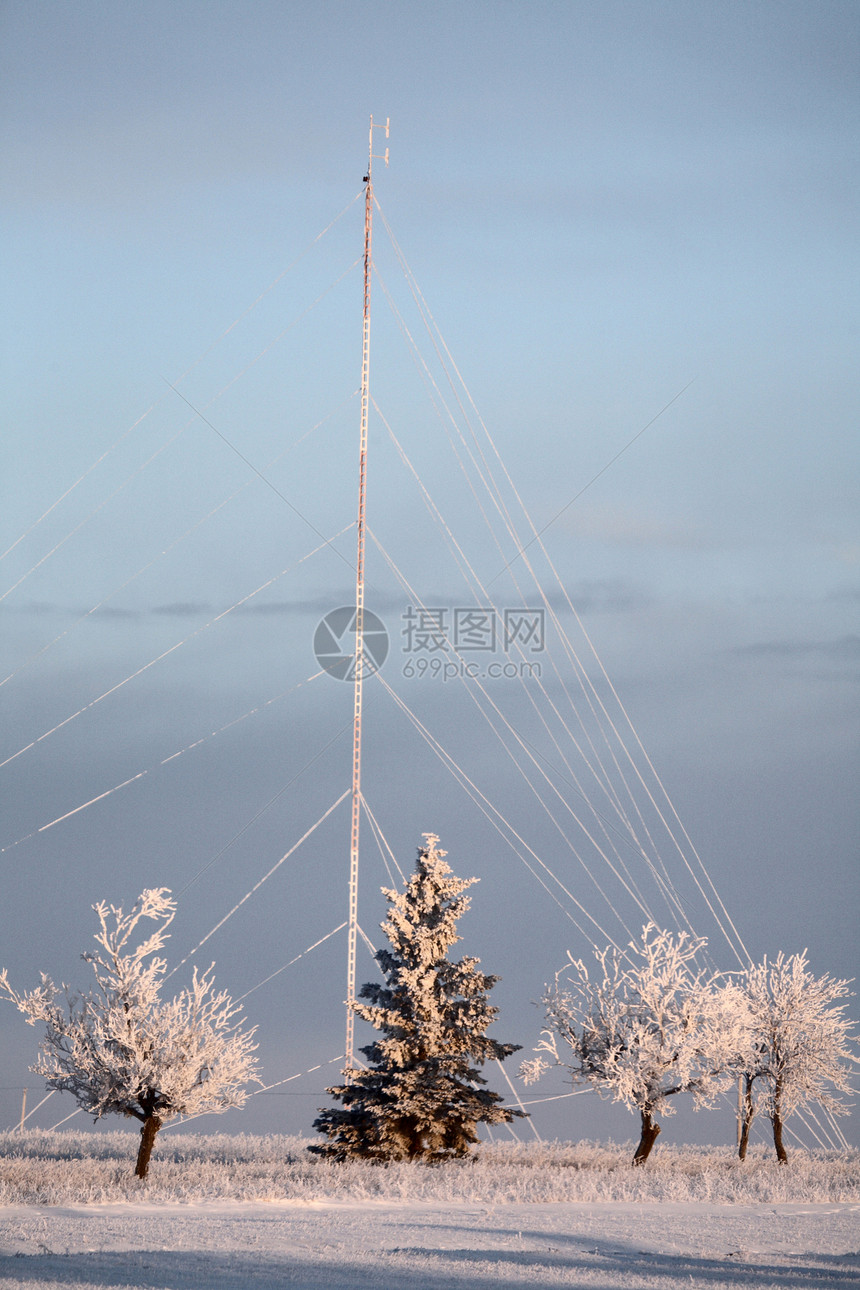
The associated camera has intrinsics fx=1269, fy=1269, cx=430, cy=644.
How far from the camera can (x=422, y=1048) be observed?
1125 inches

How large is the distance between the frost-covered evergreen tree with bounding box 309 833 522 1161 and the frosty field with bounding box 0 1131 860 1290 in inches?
34.4

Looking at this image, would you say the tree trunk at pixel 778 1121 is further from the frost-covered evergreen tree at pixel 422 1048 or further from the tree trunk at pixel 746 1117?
the frost-covered evergreen tree at pixel 422 1048

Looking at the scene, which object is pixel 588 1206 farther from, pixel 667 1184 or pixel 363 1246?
pixel 363 1246

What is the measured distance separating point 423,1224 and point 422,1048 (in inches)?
374

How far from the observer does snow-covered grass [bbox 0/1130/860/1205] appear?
23.0m

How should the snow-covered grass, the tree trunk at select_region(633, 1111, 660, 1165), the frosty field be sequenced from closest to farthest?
the frosty field, the snow-covered grass, the tree trunk at select_region(633, 1111, 660, 1165)

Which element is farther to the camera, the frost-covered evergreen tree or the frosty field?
the frost-covered evergreen tree

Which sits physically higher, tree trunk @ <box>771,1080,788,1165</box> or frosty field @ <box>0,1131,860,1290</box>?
tree trunk @ <box>771,1080,788,1165</box>

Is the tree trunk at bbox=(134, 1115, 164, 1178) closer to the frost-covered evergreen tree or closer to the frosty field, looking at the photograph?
the frosty field

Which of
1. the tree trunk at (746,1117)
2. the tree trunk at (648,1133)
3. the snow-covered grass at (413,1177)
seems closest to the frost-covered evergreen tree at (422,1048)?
the snow-covered grass at (413,1177)

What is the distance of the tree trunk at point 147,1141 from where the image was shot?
2609 cm

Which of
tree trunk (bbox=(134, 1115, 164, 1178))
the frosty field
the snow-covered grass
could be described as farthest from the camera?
tree trunk (bbox=(134, 1115, 164, 1178))

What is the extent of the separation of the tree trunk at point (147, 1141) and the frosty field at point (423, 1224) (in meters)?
0.46

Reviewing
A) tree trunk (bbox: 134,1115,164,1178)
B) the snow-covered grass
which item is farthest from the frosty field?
tree trunk (bbox: 134,1115,164,1178)
